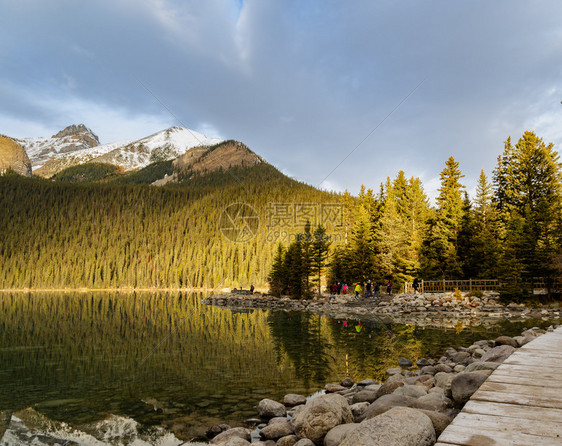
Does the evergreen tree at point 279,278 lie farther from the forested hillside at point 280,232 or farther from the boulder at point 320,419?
the boulder at point 320,419

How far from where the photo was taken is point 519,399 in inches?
178

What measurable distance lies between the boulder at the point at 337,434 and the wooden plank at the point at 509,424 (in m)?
2.49

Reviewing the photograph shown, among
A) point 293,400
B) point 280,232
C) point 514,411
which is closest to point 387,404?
point 514,411

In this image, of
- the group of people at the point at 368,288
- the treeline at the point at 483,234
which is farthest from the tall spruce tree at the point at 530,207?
the group of people at the point at 368,288

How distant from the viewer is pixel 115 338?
21.9 metres

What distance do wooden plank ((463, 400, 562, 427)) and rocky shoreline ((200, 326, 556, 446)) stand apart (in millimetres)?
719

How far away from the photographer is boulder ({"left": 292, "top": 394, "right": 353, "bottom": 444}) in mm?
6668

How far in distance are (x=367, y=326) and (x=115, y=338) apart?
51.7 ft

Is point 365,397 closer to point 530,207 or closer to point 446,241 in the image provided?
point 446,241

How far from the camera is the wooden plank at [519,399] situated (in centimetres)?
431

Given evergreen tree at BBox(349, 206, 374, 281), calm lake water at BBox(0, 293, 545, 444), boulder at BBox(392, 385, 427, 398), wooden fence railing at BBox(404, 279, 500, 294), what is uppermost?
evergreen tree at BBox(349, 206, 374, 281)

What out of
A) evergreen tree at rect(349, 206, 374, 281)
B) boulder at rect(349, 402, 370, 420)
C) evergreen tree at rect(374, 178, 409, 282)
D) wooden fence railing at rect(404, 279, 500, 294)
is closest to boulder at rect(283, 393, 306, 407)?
boulder at rect(349, 402, 370, 420)

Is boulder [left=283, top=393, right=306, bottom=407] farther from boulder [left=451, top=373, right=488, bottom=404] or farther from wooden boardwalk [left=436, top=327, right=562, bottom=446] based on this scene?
wooden boardwalk [left=436, top=327, right=562, bottom=446]

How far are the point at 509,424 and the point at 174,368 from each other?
41.5 feet
